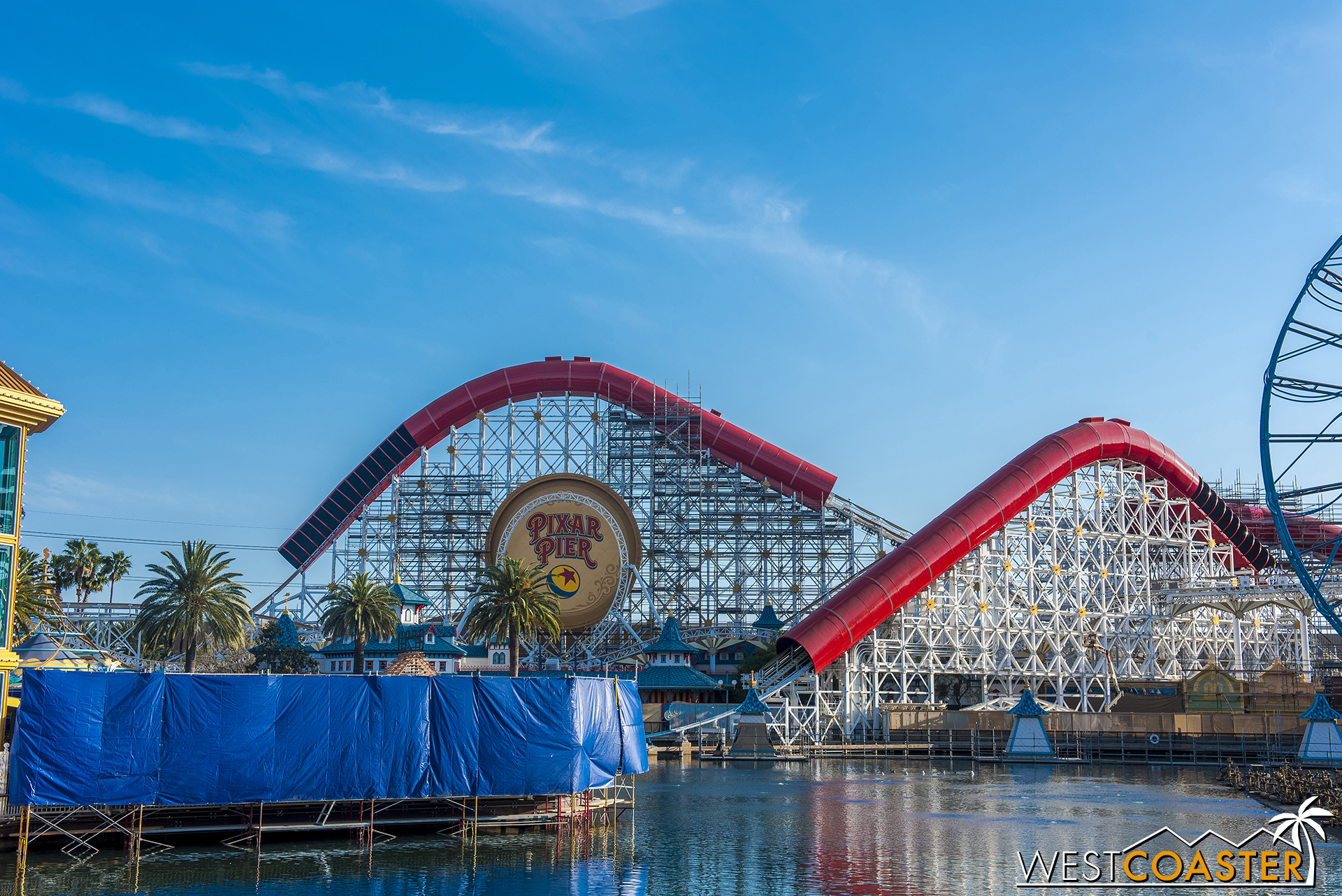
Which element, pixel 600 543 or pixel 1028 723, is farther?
pixel 600 543

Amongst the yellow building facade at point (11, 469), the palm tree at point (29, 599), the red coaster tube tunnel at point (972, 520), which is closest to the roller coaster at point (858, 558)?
the red coaster tube tunnel at point (972, 520)

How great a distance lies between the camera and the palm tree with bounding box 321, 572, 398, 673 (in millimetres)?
62219

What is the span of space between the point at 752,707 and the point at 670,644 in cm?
1259

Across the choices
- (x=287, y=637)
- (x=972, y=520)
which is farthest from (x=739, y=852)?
(x=287, y=637)

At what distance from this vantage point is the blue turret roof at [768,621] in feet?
253

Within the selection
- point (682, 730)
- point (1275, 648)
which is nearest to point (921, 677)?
point (682, 730)

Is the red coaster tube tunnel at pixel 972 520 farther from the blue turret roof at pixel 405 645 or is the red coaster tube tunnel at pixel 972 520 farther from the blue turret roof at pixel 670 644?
the blue turret roof at pixel 405 645

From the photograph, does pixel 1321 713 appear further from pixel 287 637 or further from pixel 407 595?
pixel 287 637

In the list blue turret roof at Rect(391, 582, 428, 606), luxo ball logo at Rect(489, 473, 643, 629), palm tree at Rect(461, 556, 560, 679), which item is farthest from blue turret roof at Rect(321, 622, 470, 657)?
A: luxo ball logo at Rect(489, 473, 643, 629)

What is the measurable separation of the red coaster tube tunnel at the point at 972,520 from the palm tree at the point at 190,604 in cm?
2733

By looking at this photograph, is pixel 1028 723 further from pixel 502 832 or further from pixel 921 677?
pixel 502 832

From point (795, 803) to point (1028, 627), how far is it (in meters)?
34.5

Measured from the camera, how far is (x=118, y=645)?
7538 centimetres

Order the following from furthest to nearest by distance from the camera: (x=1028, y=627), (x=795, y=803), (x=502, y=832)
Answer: (x=1028, y=627), (x=795, y=803), (x=502, y=832)
